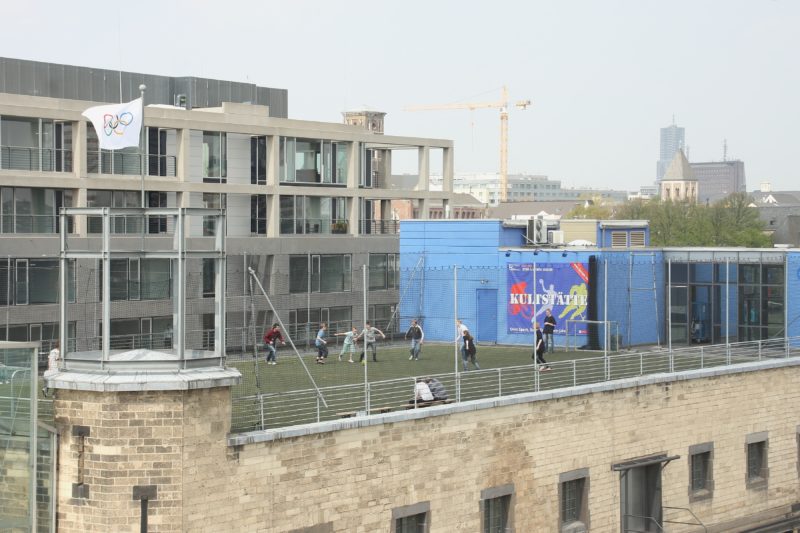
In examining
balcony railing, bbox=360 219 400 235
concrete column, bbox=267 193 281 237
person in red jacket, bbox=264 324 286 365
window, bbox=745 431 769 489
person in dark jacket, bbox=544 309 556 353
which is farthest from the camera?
balcony railing, bbox=360 219 400 235

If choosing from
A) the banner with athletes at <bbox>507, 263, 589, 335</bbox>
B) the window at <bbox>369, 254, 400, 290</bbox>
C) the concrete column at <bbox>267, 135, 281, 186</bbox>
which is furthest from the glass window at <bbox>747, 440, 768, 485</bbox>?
the concrete column at <bbox>267, 135, 281, 186</bbox>

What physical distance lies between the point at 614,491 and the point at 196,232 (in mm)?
20445

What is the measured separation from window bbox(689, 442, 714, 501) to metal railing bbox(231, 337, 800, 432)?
1.88 m

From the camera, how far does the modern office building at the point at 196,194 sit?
130 ft

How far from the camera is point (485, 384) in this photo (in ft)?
94.0

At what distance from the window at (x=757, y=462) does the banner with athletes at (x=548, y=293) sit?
6.10 meters

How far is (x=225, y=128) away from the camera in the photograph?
47031 mm

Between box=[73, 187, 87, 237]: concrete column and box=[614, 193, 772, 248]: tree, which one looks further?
box=[614, 193, 772, 248]: tree

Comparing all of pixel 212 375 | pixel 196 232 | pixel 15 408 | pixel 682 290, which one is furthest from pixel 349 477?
pixel 196 232

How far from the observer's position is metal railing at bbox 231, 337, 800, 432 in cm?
2406

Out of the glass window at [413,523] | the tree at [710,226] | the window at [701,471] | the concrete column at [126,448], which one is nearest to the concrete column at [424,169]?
the window at [701,471]

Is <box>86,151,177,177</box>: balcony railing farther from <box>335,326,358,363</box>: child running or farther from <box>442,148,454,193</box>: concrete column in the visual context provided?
<box>442,148,454,193</box>: concrete column

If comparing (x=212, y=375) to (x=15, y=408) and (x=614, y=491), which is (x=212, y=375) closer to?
(x=15, y=408)

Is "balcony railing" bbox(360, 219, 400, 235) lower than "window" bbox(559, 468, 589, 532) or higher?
higher
